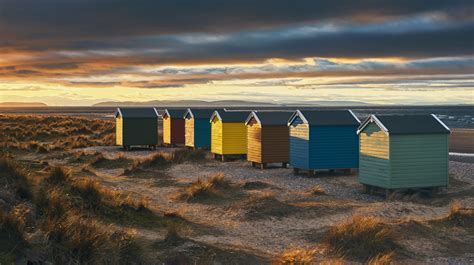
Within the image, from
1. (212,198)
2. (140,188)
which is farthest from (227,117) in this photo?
(212,198)

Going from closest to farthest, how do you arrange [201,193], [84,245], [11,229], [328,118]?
[11,229], [84,245], [201,193], [328,118]

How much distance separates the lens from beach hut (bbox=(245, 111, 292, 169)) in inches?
1083

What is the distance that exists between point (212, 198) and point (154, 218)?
4.28 meters

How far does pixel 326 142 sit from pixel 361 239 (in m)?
11.9

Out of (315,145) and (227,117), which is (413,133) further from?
(227,117)

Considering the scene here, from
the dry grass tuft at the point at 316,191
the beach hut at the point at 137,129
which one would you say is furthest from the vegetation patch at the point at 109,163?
the dry grass tuft at the point at 316,191

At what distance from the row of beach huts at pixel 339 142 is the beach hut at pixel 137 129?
105 inches

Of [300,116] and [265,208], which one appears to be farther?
[300,116]

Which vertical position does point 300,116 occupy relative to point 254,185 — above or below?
above

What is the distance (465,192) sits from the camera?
21.2 metres

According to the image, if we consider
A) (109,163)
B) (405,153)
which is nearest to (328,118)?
(405,153)

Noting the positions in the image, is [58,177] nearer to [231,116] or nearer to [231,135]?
[231,135]

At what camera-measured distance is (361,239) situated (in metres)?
12.7

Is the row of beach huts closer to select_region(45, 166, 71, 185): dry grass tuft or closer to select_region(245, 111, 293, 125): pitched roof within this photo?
select_region(245, 111, 293, 125): pitched roof
